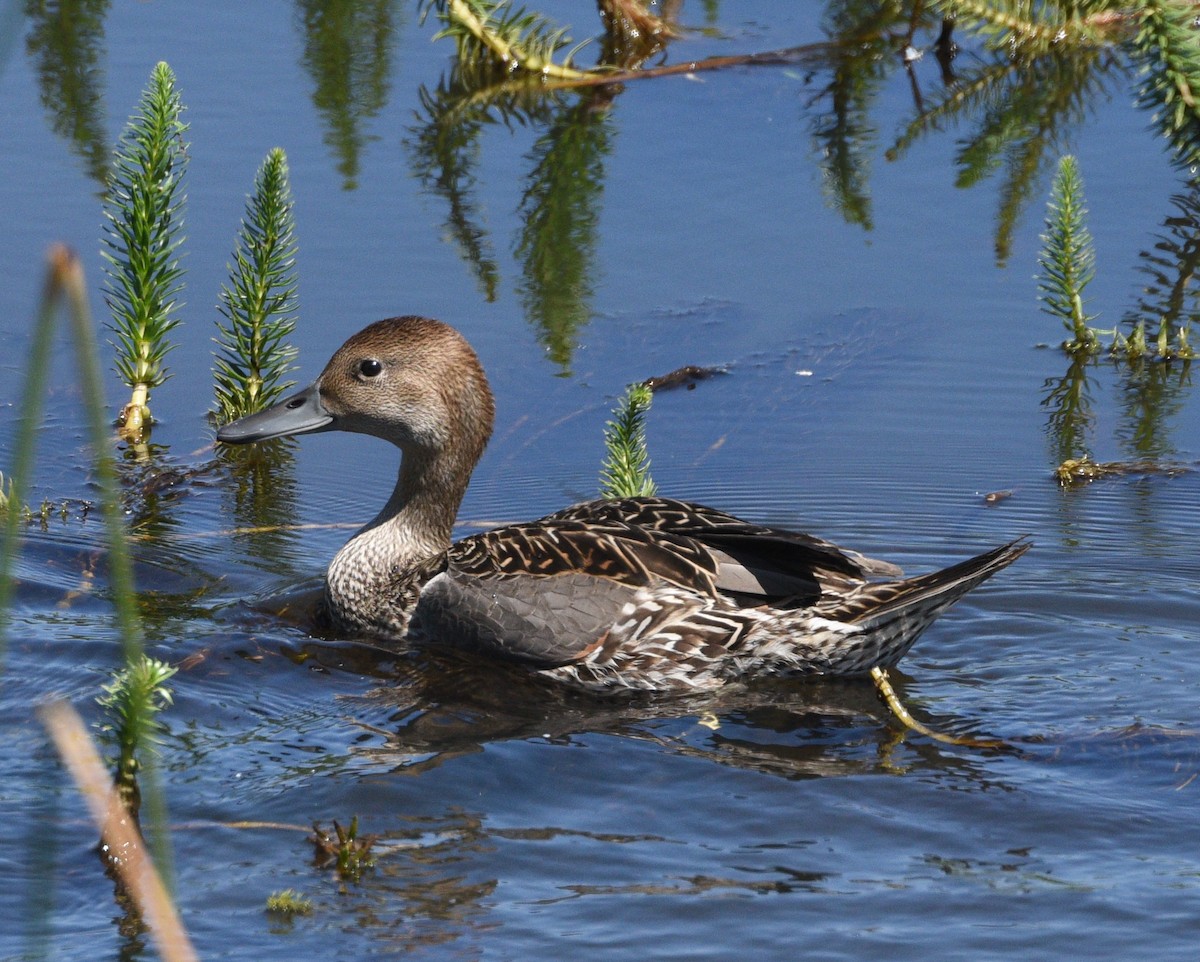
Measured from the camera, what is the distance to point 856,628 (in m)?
6.37

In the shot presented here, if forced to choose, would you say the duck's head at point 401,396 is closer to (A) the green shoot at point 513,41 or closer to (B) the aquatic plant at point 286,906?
(B) the aquatic plant at point 286,906

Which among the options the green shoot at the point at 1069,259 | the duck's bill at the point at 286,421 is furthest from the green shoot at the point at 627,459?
the green shoot at the point at 1069,259

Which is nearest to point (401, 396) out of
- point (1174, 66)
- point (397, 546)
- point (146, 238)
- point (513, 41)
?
point (397, 546)

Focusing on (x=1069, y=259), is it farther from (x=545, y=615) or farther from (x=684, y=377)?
→ (x=545, y=615)

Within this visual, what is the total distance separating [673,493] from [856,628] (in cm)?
170

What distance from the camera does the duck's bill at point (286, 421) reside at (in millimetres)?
7344

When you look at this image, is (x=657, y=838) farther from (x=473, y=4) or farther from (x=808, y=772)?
(x=473, y=4)

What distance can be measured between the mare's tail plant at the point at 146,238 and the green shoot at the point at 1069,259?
4106mm

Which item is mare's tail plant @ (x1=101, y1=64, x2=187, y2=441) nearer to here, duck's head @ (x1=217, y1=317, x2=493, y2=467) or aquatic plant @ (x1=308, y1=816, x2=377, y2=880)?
duck's head @ (x1=217, y1=317, x2=493, y2=467)

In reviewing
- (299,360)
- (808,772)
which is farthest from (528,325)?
(808,772)

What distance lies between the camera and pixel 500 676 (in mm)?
6586

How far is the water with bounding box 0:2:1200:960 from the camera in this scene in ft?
15.5

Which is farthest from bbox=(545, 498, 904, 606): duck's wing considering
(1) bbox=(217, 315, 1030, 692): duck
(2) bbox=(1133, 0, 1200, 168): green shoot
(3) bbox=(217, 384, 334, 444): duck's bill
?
(2) bbox=(1133, 0, 1200, 168): green shoot

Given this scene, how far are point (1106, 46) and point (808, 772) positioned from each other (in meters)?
8.57
